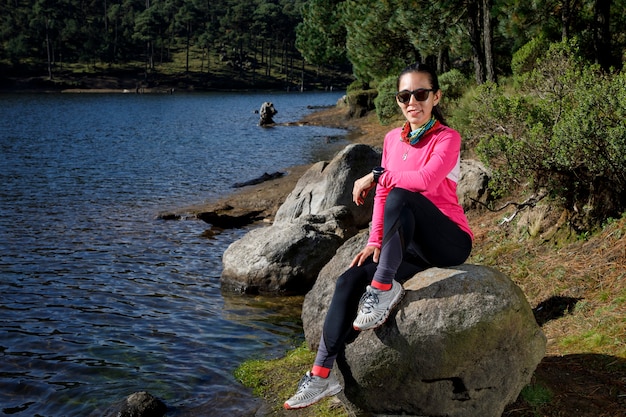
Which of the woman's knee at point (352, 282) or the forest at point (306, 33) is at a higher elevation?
the forest at point (306, 33)

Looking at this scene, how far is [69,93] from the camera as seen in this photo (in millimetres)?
122438

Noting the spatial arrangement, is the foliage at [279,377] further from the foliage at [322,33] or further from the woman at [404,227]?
the foliage at [322,33]

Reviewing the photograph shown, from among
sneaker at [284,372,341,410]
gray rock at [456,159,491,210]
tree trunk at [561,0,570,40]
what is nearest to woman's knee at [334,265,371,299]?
sneaker at [284,372,341,410]

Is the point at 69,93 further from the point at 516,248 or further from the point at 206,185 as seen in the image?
the point at 516,248

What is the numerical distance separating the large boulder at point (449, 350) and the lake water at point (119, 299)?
245 cm

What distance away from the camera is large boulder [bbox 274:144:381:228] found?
18.0 meters

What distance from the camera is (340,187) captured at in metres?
18.0

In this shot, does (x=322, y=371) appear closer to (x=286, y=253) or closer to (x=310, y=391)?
(x=310, y=391)

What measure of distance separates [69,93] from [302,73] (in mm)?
59989

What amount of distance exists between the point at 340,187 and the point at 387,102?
924 inches

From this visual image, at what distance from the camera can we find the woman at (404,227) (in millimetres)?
5891

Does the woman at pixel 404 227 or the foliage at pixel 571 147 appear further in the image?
the foliage at pixel 571 147

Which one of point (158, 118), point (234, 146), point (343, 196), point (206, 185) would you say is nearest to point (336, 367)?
point (343, 196)

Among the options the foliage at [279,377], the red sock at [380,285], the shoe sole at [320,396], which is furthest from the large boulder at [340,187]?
the red sock at [380,285]
